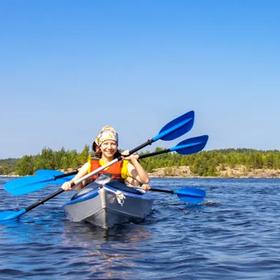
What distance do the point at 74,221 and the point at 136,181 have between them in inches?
66.3

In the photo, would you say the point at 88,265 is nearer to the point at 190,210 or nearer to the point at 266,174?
the point at 190,210

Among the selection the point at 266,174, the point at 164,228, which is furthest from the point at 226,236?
the point at 266,174

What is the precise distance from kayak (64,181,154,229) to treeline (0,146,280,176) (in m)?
71.8

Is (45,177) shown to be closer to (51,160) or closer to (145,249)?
(145,249)

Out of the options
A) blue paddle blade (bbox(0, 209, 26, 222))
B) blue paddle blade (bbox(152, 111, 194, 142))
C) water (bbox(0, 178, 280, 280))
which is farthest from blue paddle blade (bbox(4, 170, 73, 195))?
blue paddle blade (bbox(152, 111, 194, 142))

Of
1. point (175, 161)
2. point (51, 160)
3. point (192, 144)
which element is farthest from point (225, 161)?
point (192, 144)

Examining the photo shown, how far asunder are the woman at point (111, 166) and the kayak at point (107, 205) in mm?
371

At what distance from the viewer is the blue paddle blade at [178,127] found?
464 inches

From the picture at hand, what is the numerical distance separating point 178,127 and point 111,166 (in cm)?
205

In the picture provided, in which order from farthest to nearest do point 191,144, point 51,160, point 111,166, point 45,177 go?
point 51,160
point 191,144
point 45,177
point 111,166

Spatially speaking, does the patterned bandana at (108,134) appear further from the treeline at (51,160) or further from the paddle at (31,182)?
the treeline at (51,160)

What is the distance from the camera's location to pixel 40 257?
6.96m

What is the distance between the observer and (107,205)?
31.4 feet

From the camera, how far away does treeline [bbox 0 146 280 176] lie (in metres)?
85.0
